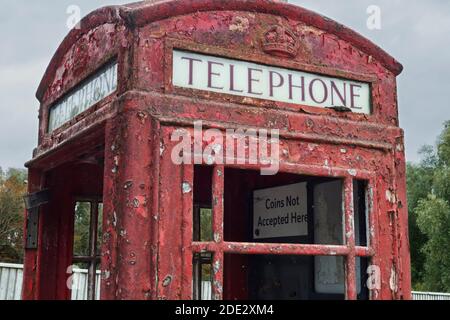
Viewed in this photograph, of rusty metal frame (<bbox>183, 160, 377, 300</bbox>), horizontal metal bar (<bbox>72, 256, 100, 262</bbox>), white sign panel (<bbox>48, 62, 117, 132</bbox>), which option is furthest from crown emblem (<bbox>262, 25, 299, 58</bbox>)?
horizontal metal bar (<bbox>72, 256, 100, 262</bbox>)

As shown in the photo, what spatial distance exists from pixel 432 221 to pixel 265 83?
62.9ft

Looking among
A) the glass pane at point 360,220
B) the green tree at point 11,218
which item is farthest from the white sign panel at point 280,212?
the green tree at point 11,218

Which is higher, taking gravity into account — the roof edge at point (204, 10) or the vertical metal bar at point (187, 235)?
the roof edge at point (204, 10)

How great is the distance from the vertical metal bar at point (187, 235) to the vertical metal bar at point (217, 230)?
9 cm

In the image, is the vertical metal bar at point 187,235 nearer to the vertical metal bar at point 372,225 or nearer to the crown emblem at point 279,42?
the crown emblem at point 279,42

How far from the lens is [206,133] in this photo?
2.31 m

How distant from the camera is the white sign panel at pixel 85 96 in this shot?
2.48 metres

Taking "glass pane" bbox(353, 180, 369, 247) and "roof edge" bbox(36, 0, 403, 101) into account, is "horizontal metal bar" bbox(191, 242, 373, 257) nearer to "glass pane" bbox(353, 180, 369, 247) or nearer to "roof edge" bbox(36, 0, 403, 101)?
"glass pane" bbox(353, 180, 369, 247)

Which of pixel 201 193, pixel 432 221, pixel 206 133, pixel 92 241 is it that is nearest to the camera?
pixel 206 133

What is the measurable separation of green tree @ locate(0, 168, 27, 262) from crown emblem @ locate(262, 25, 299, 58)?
20802mm

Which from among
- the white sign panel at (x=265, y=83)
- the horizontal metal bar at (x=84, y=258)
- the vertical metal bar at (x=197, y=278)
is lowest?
the vertical metal bar at (x=197, y=278)

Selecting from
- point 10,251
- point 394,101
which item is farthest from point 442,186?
point 394,101

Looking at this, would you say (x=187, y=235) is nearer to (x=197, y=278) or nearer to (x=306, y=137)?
(x=306, y=137)

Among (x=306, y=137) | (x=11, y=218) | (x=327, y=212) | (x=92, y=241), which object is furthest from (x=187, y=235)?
(x=11, y=218)
